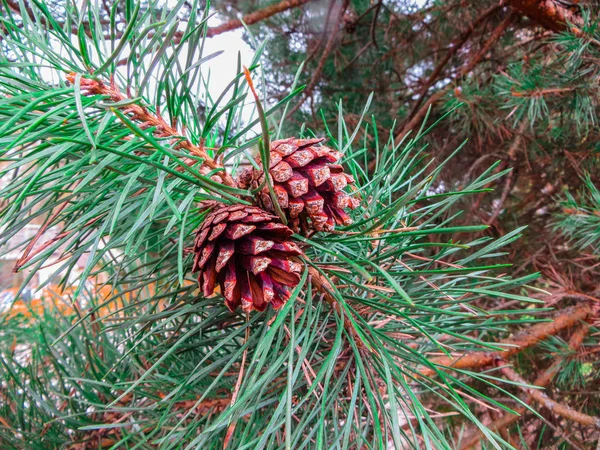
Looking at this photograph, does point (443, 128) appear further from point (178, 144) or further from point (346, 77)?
point (178, 144)

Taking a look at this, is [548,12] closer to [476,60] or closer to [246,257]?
[476,60]

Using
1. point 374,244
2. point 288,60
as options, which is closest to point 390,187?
point 374,244

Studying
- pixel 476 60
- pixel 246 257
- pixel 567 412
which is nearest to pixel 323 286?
pixel 246 257

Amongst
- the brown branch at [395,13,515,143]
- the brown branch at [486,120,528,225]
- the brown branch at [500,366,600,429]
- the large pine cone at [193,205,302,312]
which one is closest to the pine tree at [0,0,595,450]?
the large pine cone at [193,205,302,312]

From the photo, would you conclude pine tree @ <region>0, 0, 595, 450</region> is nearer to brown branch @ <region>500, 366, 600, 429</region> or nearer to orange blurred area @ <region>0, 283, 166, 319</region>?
orange blurred area @ <region>0, 283, 166, 319</region>

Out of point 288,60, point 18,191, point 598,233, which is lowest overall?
point 598,233

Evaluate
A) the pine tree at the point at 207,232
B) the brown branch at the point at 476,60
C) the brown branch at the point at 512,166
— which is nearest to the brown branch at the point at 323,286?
the pine tree at the point at 207,232
